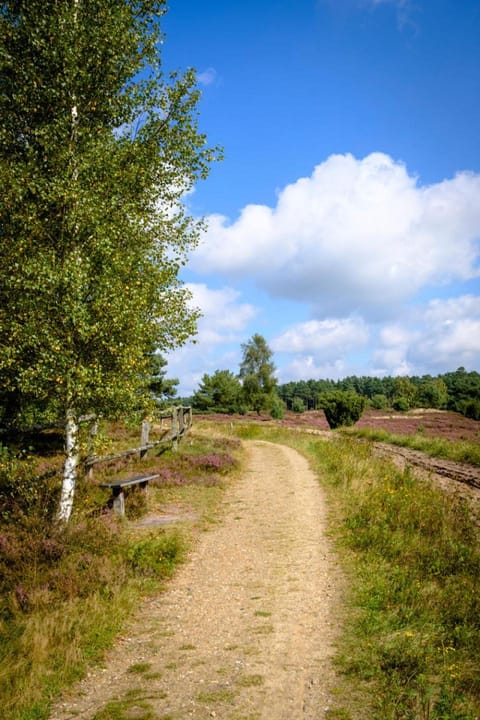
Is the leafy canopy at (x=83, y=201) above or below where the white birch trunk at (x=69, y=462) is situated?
above

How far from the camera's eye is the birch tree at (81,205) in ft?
28.4

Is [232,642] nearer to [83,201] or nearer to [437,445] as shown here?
[83,201]

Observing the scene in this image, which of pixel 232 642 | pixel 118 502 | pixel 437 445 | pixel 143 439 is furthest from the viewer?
pixel 437 445

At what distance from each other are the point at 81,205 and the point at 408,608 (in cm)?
961

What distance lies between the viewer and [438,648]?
560 cm

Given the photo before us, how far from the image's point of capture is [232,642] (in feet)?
20.6

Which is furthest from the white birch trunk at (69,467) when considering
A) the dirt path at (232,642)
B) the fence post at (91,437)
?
the dirt path at (232,642)

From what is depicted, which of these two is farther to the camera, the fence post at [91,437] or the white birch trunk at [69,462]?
the fence post at [91,437]

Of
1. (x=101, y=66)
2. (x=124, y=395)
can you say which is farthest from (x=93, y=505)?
(x=101, y=66)

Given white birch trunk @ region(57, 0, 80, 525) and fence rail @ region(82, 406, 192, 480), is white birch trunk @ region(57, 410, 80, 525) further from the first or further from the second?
fence rail @ region(82, 406, 192, 480)

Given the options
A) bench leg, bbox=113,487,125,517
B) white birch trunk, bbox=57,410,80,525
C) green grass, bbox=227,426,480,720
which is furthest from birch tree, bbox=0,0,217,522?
green grass, bbox=227,426,480,720

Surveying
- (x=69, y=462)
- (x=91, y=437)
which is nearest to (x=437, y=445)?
(x=91, y=437)

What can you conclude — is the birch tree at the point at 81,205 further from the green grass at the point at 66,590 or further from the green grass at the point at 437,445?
the green grass at the point at 437,445

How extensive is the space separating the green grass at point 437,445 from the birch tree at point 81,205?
1947cm
